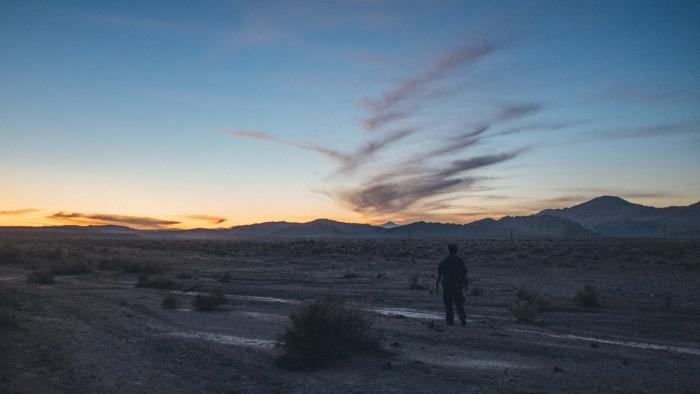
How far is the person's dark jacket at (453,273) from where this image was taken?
14.9 metres

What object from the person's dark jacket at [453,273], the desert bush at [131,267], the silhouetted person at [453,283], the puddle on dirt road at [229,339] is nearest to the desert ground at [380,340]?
the puddle on dirt road at [229,339]

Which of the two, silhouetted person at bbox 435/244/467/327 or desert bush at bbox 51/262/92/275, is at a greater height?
silhouetted person at bbox 435/244/467/327

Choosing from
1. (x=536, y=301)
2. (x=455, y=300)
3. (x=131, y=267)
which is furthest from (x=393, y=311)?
(x=131, y=267)

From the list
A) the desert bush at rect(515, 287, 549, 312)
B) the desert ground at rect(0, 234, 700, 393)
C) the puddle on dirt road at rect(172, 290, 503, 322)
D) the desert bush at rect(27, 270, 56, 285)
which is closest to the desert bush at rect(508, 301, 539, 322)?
the desert ground at rect(0, 234, 700, 393)

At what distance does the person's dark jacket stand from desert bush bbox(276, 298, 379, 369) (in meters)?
3.61

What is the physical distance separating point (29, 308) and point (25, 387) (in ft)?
33.2

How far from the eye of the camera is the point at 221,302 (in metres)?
18.8

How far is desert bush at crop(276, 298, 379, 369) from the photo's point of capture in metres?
10.5

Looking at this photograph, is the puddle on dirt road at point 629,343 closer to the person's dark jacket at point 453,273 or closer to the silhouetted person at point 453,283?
the silhouetted person at point 453,283

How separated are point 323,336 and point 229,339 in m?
2.98

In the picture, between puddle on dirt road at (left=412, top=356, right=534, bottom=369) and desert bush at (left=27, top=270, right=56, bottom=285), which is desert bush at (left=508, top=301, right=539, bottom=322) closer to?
puddle on dirt road at (left=412, top=356, right=534, bottom=369)

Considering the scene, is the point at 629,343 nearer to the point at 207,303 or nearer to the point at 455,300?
the point at 455,300

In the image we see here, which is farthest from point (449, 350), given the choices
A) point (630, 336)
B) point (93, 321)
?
point (93, 321)

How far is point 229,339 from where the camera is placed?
1305 cm
